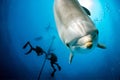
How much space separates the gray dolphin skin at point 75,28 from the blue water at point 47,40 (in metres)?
1.84

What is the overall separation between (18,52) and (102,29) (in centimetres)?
150

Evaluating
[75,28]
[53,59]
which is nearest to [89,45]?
[75,28]

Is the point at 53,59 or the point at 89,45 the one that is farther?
the point at 53,59

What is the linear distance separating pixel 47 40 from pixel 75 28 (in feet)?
6.71

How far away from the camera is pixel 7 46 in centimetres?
407

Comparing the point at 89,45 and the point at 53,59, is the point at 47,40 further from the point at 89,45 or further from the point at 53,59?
the point at 89,45

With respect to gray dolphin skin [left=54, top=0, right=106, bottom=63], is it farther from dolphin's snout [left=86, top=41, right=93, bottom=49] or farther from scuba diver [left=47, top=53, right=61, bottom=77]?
scuba diver [left=47, top=53, right=61, bottom=77]

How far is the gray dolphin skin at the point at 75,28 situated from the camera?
1886 millimetres

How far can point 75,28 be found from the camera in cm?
193

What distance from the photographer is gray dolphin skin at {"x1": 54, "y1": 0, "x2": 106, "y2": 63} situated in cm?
189

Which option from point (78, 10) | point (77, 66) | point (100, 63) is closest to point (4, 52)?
point (77, 66)

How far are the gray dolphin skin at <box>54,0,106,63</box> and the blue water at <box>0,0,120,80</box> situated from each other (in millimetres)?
1839

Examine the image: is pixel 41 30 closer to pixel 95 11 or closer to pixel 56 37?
pixel 56 37

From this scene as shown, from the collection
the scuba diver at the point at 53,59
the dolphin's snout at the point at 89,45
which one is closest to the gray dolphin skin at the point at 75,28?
the dolphin's snout at the point at 89,45
